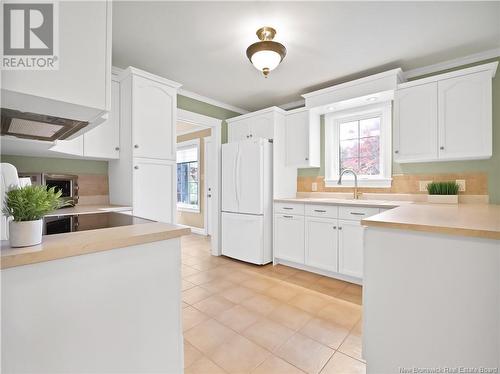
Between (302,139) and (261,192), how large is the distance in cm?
93

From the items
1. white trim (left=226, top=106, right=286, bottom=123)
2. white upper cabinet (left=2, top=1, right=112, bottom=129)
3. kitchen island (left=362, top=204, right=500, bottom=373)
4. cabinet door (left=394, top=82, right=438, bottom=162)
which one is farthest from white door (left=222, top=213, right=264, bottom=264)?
white upper cabinet (left=2, top=1, right=112, bottom=129)

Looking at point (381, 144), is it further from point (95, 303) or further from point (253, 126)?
point (95, 303)

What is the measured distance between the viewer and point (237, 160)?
3525 millimetres

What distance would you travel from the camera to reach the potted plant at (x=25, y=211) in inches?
29.0

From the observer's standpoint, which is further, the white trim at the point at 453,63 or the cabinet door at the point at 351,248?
the cabinet door at the point at 351,248

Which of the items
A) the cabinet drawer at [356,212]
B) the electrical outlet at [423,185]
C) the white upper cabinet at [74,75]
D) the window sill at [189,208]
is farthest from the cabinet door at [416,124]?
the window sill at [189,208]

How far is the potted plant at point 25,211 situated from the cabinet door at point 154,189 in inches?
68.2

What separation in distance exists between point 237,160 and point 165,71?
1.42m

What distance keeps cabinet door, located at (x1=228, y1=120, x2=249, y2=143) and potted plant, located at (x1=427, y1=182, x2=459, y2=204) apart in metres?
2.39

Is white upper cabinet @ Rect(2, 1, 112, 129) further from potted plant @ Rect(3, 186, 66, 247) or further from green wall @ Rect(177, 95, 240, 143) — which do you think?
green wall @ Rect(177, 95, 240, 143)

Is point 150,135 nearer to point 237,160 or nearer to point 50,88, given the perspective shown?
point 237,160

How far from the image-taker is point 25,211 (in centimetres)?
75

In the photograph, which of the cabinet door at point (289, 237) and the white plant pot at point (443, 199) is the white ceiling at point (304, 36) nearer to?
the white plant pot at point (443, 199)

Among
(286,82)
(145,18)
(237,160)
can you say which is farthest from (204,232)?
(145,18)
